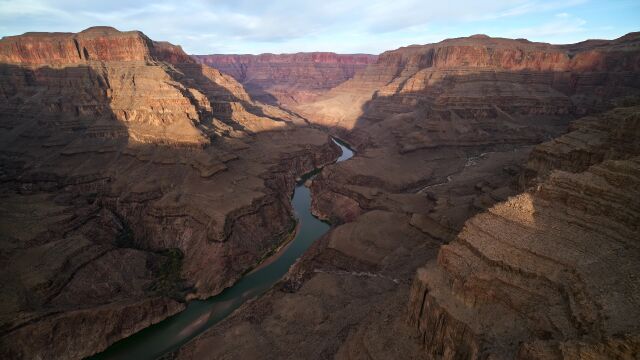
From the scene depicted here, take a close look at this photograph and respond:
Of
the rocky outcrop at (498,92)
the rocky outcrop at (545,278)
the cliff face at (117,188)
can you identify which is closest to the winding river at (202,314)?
the cliff face at (117,188)

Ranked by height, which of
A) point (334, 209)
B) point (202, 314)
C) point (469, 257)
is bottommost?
point (202, 314)

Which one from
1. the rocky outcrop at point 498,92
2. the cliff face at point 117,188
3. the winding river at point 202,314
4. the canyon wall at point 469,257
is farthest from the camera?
the rocky outcrop at point 498,92

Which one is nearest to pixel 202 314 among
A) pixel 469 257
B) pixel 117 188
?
pixel 469 257

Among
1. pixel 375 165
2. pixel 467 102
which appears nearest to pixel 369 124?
pixel 467 102

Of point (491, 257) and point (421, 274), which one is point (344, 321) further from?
point (491, 257)

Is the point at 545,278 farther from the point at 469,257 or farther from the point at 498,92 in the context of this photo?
the point at 498,92

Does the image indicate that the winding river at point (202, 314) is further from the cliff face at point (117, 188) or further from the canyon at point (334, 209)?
the canyon at point (334, 209)

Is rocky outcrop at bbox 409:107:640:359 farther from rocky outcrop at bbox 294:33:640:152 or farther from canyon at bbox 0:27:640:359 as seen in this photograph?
rocky outcrop at bbox 294:33:640:152

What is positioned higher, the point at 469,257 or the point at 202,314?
the point at 469,257
